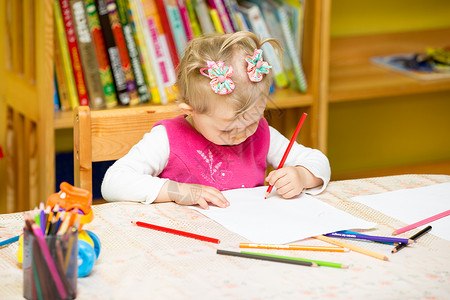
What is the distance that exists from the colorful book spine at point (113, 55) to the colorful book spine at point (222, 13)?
0.31 meters

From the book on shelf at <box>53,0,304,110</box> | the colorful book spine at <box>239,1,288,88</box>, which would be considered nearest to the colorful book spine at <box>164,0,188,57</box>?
the book on shelf at <box>53,0,304,110</box>

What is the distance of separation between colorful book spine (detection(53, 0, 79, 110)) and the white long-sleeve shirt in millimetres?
641

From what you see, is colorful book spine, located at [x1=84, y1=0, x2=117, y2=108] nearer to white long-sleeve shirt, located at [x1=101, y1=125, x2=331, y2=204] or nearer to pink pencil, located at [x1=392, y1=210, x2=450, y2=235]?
white long-sleeve shirt, located at [x1=101, y1=125, x2=331, y2=204]

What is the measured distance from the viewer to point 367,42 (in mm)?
2674

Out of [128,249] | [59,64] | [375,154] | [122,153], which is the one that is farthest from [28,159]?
[375,154]

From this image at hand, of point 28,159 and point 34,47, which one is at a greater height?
point 34,47

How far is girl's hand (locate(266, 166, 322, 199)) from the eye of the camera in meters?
1.22

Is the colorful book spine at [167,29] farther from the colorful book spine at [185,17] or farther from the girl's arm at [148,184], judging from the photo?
the girl's arm at [148,184]

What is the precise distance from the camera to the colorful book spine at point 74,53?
1.89m

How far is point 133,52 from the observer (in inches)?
77.3

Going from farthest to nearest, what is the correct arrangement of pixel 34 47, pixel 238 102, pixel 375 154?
1. pixel 375 154
2. pixel 34 47
3. pixel 238 102

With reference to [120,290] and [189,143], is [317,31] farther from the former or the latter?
[120,290]

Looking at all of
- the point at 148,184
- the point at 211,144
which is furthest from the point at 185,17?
the point at 148,184

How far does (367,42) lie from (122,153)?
1573 mm
